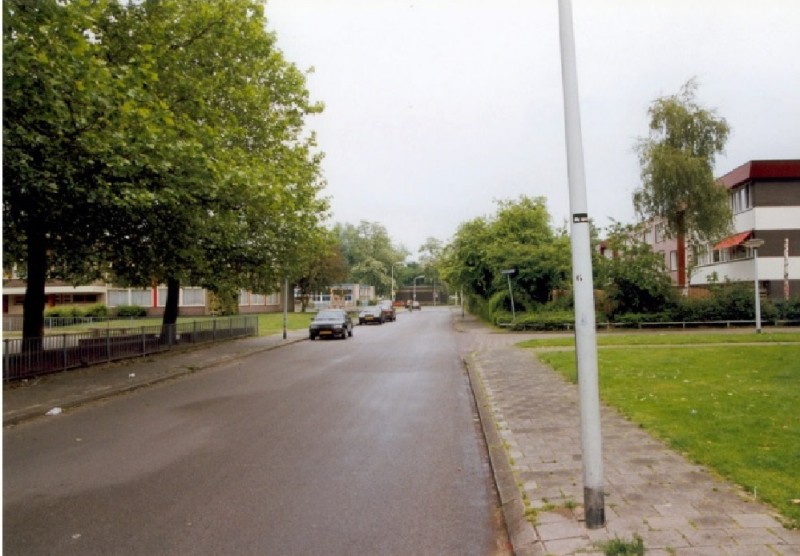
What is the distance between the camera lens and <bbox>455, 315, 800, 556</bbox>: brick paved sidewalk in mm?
3980

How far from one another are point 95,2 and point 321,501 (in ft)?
40.4

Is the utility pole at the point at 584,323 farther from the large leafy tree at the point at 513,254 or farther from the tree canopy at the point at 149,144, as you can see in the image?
the large leafy tree at the point at 513,254

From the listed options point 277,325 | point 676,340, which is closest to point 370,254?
point 277,325

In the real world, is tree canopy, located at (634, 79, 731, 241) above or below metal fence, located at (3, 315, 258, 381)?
above

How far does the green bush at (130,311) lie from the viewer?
5422 centimetres

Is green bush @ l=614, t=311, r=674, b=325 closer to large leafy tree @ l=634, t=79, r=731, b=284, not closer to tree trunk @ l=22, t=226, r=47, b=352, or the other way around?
large leafy tree @ l=634, t=79, r=731, b=284

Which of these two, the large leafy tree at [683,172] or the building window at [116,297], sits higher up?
the large leafy tree at [683,172]

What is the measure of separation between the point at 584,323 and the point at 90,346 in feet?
48.7

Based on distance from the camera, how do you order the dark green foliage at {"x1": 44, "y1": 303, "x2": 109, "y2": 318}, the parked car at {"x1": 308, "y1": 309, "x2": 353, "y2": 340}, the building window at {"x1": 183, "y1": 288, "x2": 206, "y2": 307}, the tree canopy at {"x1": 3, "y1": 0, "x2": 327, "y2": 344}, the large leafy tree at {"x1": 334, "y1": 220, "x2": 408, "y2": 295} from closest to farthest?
the tree canopy at {"x1": 3, "y1": 0, "x2": 327, "y2": 344}, the parked car at {"x1": 308, "y1": 309, "x2": 353, "y2": 340}, the dark green foliage at {"x1": 44, "y1": 303, "x2": 109, "y2": 318}, the building window at {"x1": 183, "y1": 288, "x2": 206, "y2": 307}, the large leafy tree at {"x1": 334, "y1": 220, "x2": 408, "y2": 295}

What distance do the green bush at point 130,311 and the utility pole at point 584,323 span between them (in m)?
56.0

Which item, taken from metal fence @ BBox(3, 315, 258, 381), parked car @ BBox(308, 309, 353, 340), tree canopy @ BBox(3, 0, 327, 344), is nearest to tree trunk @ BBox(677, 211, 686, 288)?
parked car @ BBox(308, 309, 353, 340)

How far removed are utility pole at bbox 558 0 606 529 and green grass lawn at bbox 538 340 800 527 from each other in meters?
1.34

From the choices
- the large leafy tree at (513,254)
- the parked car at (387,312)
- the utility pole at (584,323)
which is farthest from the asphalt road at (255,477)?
the parked car at (387,312)

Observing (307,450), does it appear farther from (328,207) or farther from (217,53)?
(328,207)
